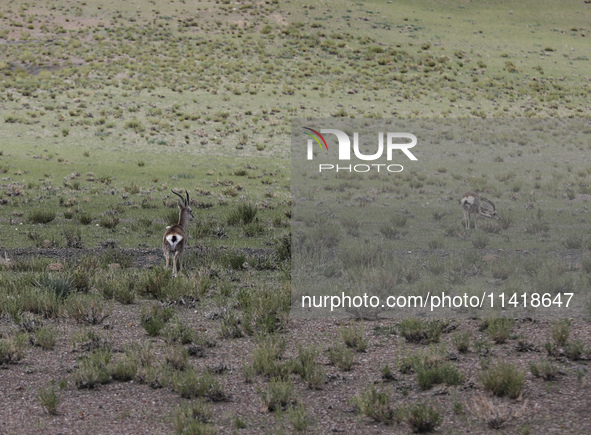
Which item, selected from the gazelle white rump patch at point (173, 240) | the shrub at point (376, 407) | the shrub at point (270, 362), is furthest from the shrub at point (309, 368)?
the gazelle white rump patch at point (173, 240)

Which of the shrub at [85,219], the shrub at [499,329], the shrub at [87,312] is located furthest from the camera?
the shrub at [85,219]

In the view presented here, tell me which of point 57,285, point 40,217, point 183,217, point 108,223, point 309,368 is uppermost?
point 183,217

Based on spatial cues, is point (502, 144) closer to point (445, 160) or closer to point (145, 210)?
point (445, 160)

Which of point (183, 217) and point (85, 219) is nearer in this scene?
point (183, 217)

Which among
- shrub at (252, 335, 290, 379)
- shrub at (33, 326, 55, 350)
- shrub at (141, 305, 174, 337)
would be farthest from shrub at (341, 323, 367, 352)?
shrub at (33, 326, 55, 350)

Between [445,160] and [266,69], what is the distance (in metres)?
25.2

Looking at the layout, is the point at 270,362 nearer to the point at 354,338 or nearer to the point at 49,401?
the point at 354,338

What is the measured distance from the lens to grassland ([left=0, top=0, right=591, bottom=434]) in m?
7.51

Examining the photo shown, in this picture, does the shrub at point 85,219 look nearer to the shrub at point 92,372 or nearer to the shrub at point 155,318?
the shrub at point 155,318

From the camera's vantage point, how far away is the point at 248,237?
18812mm

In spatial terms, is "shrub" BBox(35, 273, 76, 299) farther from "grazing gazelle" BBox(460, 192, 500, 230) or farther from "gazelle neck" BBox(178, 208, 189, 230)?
"grazing gazelle" BBox(460, 192, 500, 230)

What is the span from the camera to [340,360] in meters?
8.57

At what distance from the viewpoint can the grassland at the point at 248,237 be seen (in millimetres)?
7512

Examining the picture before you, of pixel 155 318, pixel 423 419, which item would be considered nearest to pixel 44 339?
pixel 155 318
